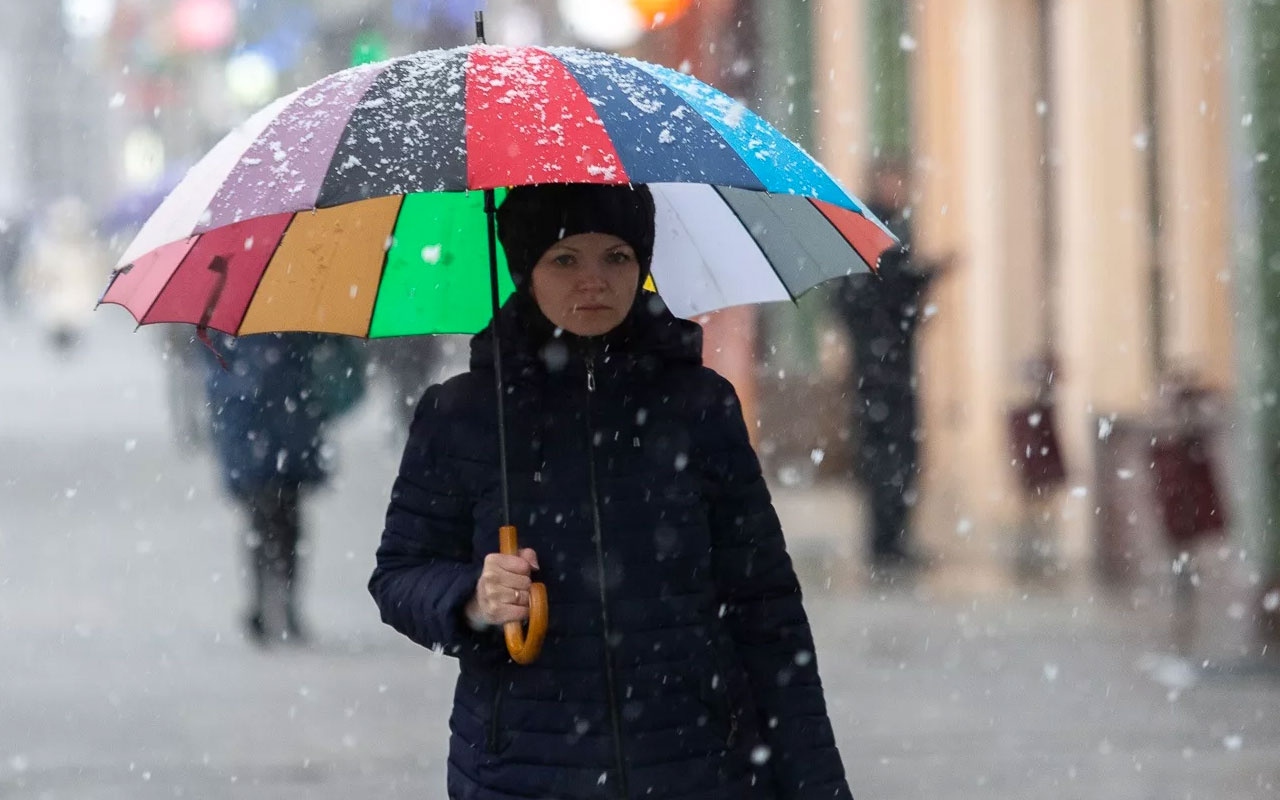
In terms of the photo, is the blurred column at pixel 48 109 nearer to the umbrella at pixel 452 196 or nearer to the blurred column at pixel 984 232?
the blurred column at pixel 984 232

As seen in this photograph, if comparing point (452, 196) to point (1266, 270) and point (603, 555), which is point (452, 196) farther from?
point (1266, 270)

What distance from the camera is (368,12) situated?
39344 millimetres

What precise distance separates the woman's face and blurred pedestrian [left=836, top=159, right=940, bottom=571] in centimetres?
729

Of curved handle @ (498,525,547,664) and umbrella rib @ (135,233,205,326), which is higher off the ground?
umbrella rib @ (135,233,205,326)

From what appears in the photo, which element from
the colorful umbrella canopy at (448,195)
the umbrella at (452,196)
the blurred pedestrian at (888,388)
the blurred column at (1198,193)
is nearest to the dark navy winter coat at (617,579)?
the umbrella at (452,196)

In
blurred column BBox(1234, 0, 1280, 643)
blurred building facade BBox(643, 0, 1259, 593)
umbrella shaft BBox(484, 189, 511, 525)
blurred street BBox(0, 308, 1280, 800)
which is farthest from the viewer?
blurred building facade BBox(643, 0, 1259, 593)

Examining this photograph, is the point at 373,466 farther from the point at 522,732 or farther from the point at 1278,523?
the point at 522,732

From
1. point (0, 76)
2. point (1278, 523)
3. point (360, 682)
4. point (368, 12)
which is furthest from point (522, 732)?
point (0, 76)

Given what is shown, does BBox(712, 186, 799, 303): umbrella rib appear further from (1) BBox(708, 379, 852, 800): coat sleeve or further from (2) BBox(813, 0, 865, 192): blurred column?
(2) BBox(813, 0, 865, 192): blurred column

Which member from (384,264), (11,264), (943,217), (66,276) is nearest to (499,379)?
(384,264)

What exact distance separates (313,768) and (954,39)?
28.2 feet

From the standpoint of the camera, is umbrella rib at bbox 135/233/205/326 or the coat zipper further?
umbrella rib at bbox 135/233/205/326

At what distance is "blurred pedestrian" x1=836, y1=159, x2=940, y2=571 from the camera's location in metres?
10.6

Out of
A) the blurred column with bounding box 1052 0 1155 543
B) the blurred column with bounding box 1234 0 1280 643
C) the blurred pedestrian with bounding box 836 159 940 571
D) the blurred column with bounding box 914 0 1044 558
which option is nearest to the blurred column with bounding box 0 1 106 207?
the blurred column with bounding box 914 0 1044 558
